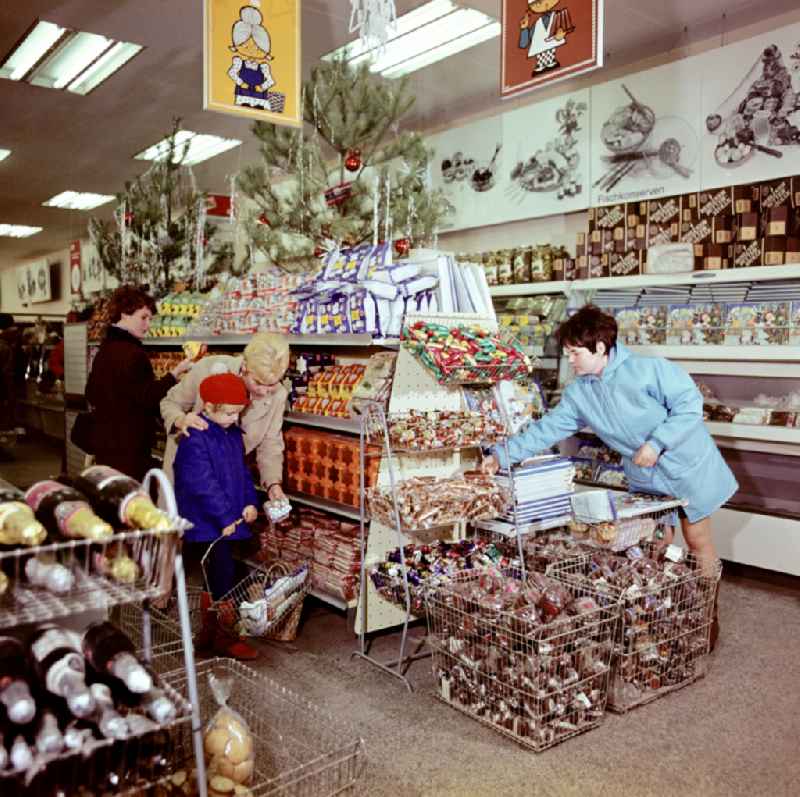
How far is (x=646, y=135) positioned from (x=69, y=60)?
197 inches

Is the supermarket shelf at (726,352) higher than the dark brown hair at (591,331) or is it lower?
lower

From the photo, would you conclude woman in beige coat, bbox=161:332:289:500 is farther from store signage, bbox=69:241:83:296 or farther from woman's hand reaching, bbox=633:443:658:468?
store signage, bbox=69:241:83:296

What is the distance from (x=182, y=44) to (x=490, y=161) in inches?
112

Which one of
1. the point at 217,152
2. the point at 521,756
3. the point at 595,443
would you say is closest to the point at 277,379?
the point at 521,756

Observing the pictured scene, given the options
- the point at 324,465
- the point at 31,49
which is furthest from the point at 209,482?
the point at 31,49

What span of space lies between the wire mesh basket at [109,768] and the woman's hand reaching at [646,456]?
8.12 feet

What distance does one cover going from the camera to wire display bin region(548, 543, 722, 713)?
3395 mm

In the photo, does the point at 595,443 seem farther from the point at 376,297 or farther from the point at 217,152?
the point at 217,152

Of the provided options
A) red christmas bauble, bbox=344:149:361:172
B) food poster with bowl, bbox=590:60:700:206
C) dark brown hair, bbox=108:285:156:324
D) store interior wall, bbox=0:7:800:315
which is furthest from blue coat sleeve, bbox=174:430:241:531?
store interior wall, bbox=0:7:800:315

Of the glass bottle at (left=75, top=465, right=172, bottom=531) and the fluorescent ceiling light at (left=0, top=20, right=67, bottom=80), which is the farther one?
the fluorescent ceiling light at (left=0, top=20, right=67, bottom=80)

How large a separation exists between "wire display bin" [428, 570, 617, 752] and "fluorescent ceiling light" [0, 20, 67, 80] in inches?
223

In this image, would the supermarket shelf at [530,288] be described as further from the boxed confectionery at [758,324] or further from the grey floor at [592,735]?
the grey floor at [592,735]

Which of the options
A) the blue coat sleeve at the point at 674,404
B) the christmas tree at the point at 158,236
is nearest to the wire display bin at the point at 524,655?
the blue coat sleeve at the point at 674,404

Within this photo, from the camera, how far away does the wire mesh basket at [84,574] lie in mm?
1739
